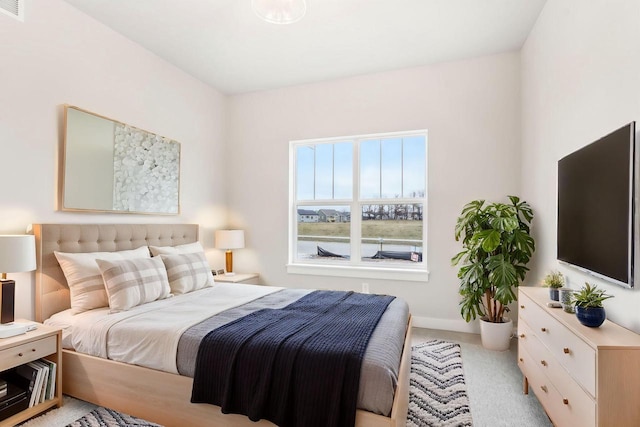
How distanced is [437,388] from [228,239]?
9.05ft

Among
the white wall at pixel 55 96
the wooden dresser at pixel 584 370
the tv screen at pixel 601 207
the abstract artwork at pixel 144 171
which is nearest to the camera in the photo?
the wooden dresser at pixel 584 370

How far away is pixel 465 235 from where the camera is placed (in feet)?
11.2

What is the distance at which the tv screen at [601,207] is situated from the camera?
1517 mm

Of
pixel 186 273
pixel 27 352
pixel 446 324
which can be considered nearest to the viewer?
pixel 27 352

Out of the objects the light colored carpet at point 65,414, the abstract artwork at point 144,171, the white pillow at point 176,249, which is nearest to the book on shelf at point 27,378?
the light colored carpet at point 65,414

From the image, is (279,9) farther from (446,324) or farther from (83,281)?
(446,324)

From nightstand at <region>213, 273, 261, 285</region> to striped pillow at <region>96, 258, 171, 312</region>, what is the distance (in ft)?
3.66

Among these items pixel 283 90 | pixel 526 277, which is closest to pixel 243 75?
pixel 283 90

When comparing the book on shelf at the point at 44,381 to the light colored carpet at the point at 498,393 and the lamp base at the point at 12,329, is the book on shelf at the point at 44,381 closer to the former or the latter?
the lamp base at the point at 12,329

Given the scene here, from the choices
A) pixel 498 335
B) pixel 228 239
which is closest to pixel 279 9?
pixel 228 239

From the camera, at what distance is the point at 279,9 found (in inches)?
89.3

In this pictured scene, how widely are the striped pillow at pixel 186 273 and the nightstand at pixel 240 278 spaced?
608 mm

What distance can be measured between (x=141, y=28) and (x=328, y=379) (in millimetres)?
3244

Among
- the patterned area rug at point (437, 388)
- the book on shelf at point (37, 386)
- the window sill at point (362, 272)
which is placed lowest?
the patterned area rug at point (437, 388)
